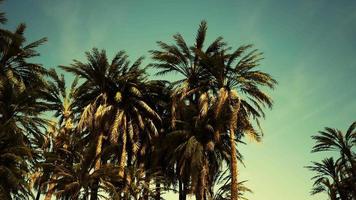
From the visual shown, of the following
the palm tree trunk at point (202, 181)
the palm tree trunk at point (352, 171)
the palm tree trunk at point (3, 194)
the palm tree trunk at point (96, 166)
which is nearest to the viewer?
the palm tree trunk at point (3, 194)

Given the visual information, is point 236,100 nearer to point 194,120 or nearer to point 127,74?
point 194,120

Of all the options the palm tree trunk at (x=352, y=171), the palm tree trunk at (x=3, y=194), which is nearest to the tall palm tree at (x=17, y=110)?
the palm tree trunk at (x=3, y=194)

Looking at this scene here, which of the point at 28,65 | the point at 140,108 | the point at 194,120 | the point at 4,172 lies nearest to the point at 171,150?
the point at 194,120

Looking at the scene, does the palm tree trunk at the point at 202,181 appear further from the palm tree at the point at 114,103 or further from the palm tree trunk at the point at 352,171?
the palm tree trunk at the point at 352,171

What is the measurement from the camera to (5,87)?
24.9m

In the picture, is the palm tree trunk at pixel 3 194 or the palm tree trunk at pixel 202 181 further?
the palm tree trunk at pixel 202 181

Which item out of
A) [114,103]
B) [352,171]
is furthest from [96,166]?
[352,171]

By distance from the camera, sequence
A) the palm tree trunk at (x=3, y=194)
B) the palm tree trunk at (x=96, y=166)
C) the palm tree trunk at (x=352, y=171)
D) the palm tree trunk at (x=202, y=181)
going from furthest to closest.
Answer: the palm tree trunk at (x=352, y=171) < the palm tree trunk at (x=202, y=181) < the palm tree trunk at (x=96, y=166) < the palm tree trunk at (x=3, y=194)

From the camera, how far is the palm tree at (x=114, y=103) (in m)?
25.8

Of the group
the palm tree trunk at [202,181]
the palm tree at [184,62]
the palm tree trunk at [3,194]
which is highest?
the palm tree at [184,62]

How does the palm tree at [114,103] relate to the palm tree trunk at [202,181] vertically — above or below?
above

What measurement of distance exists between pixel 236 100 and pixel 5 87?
16195mm

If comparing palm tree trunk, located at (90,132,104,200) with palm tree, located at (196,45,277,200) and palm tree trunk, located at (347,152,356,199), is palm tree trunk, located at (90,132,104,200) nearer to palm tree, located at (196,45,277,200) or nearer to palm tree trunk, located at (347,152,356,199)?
palm tree, located at (196,45,277,200)

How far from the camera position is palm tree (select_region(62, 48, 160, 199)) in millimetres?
25750
